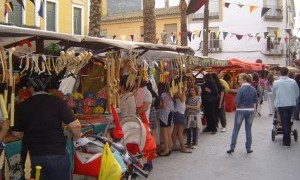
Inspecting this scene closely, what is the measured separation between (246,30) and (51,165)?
38.9 metres

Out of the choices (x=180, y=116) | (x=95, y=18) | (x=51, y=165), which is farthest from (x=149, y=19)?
(x=51, y=165)

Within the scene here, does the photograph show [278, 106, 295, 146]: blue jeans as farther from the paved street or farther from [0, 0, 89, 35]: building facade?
[0, 0, 89, 35]: building facade

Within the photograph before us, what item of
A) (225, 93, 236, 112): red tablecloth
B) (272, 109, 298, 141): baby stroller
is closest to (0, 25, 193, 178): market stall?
(272, 109, 298, 141): baby stroller

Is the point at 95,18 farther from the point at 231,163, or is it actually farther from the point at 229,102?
the point at 229,102

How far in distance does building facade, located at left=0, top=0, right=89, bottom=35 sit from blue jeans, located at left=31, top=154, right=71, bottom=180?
66.5 feet

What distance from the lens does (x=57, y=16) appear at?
27.2 meters

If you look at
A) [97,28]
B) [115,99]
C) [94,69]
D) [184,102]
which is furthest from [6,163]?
[97,28]

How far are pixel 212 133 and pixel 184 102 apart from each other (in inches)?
128

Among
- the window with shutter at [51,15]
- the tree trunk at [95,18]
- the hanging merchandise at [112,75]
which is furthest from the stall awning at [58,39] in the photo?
the window with shutter at [51,15]

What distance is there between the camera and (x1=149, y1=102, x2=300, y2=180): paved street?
716cm

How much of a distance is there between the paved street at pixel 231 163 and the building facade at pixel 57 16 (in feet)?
55.2

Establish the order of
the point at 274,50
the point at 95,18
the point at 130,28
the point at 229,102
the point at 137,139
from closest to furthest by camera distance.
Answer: the point at 137,139, the point at 95,18, the point at 229,102, the point at 274,50, the point at 130,28

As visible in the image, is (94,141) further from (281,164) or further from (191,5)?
(191,5)

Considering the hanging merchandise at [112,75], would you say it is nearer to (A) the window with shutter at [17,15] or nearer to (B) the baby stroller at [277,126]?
(B) the baby stroller at [277,126]
